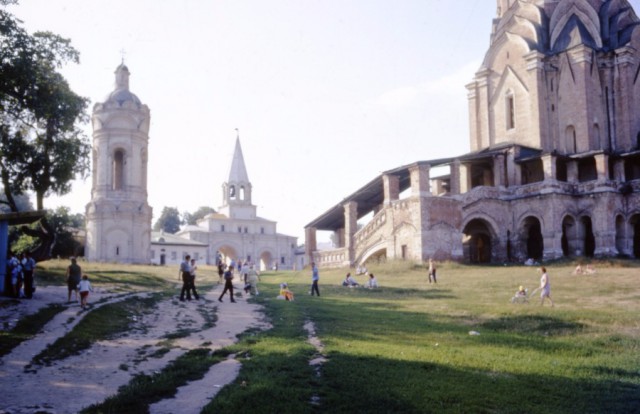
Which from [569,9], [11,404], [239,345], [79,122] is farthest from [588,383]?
[569,9]

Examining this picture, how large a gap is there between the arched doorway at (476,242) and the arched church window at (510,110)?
26.6 ft

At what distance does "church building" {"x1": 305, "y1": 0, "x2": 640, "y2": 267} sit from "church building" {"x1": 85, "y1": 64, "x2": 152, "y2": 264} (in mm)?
15157

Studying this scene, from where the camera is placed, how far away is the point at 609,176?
36156 mm

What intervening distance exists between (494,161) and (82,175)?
24.0 meters

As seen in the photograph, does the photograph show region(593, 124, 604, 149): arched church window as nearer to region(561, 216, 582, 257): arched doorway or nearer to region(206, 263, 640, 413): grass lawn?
region(561, 216, 582, 257): arched doorway

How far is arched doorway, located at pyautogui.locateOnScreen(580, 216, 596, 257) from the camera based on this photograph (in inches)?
1410

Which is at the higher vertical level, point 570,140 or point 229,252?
point 570,140

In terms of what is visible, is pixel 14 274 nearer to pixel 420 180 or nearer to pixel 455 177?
pixel 420 180

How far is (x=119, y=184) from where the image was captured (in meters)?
51.1

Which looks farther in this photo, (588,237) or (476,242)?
(476,242)

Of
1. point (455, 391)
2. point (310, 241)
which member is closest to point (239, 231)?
point (310, 241)

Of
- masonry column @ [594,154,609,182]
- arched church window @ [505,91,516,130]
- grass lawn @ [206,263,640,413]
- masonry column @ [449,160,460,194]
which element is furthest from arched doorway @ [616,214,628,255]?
grass lawn @ [206,263,640,413]

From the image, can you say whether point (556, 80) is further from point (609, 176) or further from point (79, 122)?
point (79, 122)

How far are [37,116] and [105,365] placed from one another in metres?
15.5
